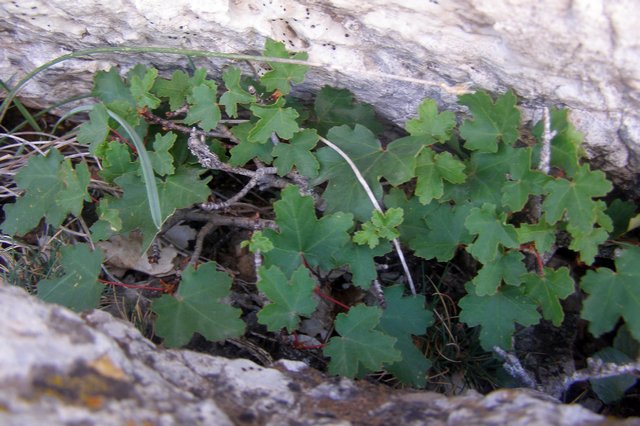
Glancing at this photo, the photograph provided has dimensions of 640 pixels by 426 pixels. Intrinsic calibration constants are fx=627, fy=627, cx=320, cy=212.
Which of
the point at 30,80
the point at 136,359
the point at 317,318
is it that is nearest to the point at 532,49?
the point at 317,318

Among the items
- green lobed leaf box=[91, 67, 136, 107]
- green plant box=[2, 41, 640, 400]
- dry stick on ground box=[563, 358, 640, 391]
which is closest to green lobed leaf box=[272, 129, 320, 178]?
green plant box=[2, 41, 640, 400]

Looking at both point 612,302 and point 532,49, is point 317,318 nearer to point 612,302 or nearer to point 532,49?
point 612,302

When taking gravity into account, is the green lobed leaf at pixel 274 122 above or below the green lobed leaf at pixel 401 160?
above

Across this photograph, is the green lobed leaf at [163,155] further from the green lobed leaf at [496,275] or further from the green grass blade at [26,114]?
the green lobed leaf at [496,275]

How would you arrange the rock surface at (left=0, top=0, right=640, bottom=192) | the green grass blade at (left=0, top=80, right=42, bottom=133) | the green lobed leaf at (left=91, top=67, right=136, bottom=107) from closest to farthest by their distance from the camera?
Result: the rock surface at (left=0, top=0, right=640, bottom=192), the green lobed leaf at (left=91, top=67, right=136, bottom=107), the green grass blade at (left=0, top=80, right=42, bottom=133)

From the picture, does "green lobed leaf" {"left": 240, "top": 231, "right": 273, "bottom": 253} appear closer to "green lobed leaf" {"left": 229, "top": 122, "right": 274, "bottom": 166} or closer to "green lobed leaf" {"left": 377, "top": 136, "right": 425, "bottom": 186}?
"green lobed leaf" {"left": 229, "top": 122, "right": 274, "bottom": 166}

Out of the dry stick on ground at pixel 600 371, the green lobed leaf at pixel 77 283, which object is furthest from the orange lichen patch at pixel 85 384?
the dry stick on ground at pixel 600 371

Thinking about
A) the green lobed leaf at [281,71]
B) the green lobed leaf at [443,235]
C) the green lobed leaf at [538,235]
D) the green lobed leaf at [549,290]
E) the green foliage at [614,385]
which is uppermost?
the green lobed leaf at [281,71]
